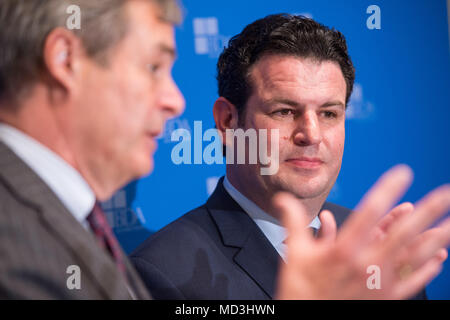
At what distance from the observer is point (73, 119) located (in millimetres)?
730

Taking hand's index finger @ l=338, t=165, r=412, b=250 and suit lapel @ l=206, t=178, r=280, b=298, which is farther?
suit lapel @ l=206, t=178, r=280, b=298

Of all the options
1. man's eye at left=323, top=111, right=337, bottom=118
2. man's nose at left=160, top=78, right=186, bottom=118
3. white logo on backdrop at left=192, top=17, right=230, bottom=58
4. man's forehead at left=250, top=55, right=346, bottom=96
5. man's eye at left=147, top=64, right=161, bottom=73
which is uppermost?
white logo on backdrop at left=192, top=17, right=230, bottom=58

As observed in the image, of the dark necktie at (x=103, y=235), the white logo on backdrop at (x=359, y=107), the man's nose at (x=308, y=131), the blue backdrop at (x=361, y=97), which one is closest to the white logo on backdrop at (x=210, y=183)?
the blue backdrop at (x=361, y=97)

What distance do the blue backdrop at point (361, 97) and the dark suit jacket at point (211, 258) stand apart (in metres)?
0.24

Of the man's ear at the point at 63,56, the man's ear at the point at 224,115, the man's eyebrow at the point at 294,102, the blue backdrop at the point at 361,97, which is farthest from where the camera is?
the blue backdrop at the point at 361,97

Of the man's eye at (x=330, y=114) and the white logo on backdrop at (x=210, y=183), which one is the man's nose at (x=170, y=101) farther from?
the white logo on backdrop at (x=210, y=183)

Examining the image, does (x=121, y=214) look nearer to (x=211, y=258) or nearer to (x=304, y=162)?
(x=211, y=258)

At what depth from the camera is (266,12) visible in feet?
4.92

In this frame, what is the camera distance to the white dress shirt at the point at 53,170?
2.33 feet

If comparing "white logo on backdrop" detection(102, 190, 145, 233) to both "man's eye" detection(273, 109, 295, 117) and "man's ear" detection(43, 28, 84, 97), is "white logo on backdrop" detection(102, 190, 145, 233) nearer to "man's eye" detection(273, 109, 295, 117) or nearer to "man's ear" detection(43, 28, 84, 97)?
"man's eye" detection(273, 109, 295, 117)

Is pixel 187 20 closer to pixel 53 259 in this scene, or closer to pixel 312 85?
pixel 312 85

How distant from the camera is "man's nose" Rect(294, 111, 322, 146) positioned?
121 centimetres

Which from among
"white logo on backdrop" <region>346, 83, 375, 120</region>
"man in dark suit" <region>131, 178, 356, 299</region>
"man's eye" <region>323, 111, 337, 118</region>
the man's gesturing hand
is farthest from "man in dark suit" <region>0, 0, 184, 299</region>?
"white logo on backdrop" <region>346, 83, 375, 120</region>
